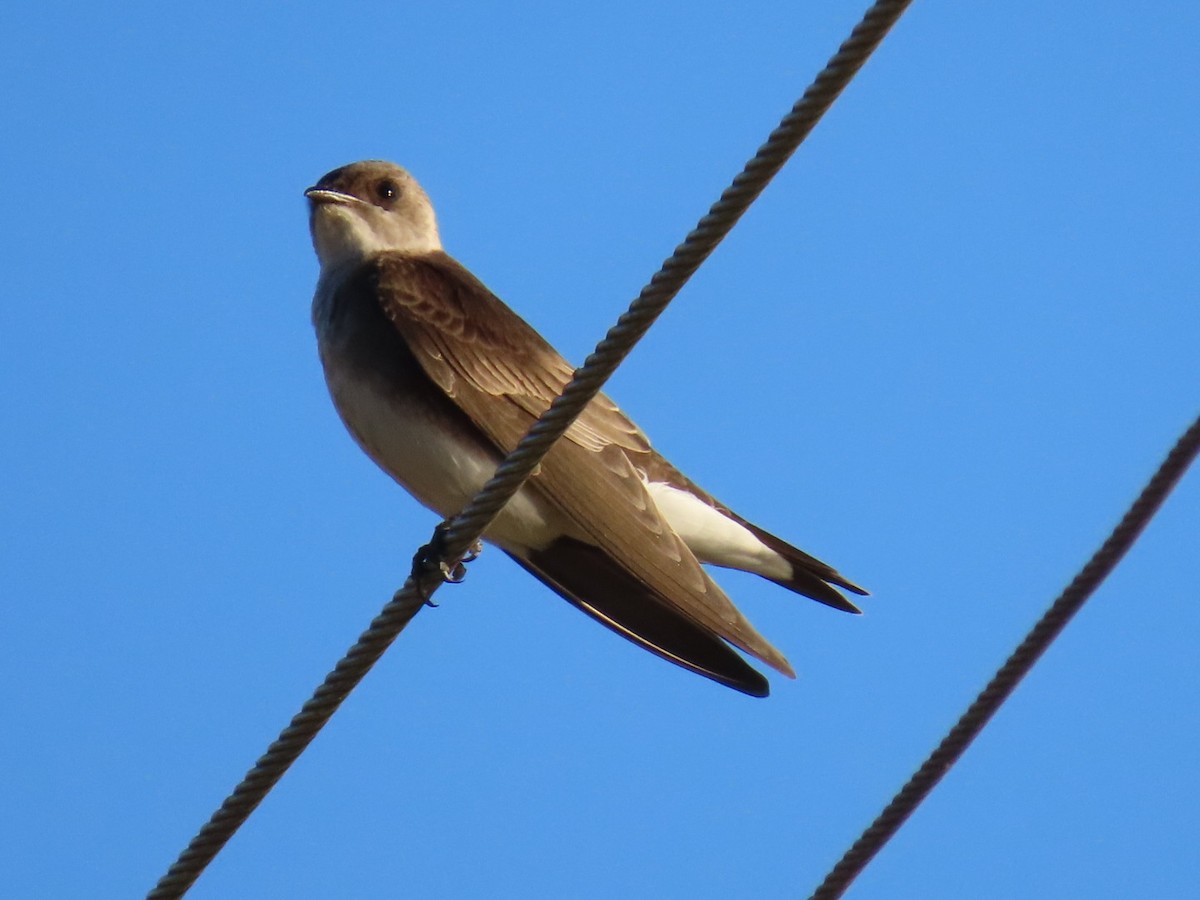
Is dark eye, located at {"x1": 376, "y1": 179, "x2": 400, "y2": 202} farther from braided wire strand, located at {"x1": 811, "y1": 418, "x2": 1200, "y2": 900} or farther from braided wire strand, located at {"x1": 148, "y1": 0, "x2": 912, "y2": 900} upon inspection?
braided wire strand, located at {"x1": 811, "y1": 418, "x2": 1200, "y2": 900}

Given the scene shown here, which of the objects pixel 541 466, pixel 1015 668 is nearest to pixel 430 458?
pixel 541 466

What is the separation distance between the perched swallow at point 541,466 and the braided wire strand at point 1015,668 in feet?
4.08

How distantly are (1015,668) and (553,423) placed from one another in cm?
102

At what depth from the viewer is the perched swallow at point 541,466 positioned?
5012mm

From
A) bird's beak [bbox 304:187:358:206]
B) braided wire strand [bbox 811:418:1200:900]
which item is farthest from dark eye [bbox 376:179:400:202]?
braided wire strand [bbox 811:418:1200:900]

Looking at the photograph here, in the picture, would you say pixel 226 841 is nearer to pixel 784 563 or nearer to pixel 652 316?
pixel 652 316

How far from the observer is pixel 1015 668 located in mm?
3217

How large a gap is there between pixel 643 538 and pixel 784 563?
802 millimetres

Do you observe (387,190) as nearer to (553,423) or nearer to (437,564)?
(437,564)

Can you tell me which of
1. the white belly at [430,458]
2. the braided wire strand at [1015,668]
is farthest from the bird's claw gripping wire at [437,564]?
the braided wire strand at [1015,668]

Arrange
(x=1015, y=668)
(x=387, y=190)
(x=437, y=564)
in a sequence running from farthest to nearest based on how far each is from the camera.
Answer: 1. (x=387, y=190)
2. (x=437, y=564)
3. (x=1015, y=668)

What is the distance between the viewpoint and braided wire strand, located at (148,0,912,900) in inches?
112

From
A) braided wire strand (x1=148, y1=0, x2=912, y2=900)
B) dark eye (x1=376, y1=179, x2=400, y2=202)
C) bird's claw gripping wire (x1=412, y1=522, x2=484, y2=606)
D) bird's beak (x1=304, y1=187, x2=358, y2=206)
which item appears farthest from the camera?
dark eye (x1=376, y1=179, x2=400, y2=202)

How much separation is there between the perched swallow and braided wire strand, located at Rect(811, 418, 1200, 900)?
4.08ft
